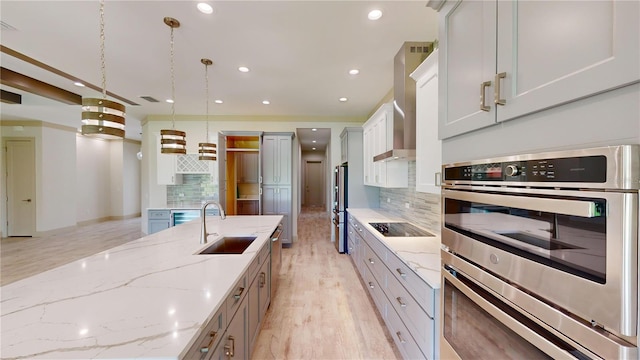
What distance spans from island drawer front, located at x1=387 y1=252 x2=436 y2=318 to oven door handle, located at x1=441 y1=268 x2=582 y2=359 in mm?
420

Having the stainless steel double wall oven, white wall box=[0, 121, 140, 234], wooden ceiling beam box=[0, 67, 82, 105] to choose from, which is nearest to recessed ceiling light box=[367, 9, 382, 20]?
the stainless steel double wall oven

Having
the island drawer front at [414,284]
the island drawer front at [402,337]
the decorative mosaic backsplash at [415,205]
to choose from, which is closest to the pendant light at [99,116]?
the island drawer front at [414,284]

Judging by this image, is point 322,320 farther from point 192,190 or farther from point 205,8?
point 192,190

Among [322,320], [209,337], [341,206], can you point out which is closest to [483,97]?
[209,337]

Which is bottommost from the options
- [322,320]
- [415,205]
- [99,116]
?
[322,320]

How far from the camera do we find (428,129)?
Answer: 1.95 m

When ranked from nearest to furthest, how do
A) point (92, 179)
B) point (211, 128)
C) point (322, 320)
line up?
point (322, 320)
point (211, 128)
point (92, 179)

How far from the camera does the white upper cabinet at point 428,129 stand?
1813 mm

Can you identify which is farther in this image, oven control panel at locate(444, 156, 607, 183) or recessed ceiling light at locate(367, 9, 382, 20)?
recessed ceiling light at locate(367, 9, 382, 20)

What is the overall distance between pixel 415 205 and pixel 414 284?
1632 millimetres

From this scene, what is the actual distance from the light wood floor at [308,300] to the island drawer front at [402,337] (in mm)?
223

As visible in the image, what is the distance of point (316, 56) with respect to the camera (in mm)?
2951

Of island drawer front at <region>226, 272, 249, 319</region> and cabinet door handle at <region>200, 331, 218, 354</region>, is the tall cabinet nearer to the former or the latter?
island drawer front at <region>226, 272, 249, 319</region>

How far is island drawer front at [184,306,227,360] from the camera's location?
37.4 inches
